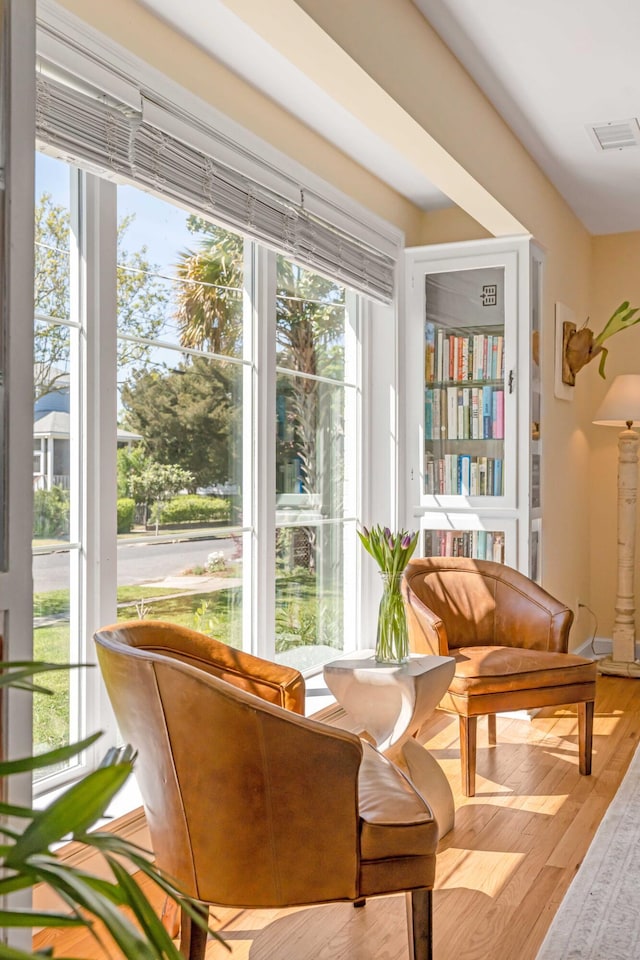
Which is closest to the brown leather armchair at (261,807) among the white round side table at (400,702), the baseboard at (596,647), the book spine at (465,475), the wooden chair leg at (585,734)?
the white round side table at (400,702)

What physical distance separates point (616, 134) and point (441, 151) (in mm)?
1157

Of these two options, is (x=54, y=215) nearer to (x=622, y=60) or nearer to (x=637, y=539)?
(x=622, y=60)

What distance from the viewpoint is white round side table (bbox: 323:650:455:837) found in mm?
2689

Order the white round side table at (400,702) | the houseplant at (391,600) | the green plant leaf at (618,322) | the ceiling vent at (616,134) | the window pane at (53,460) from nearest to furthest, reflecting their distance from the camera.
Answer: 1. the window pane at (53,460)
2. the white round side table at (400,702)
3. the houseplant at (391,600)
4. the ceiling vent at (616,134)
5. the green plant leaf at (618,322)

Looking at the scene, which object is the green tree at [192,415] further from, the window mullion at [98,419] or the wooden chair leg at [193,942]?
the wooden chair leg at [193,942]

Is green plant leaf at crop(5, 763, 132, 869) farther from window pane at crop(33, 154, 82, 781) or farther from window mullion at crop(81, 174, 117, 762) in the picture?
window mullion at crop(81, 174, 117, 762)

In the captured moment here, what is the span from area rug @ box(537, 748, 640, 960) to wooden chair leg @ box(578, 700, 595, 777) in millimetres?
401

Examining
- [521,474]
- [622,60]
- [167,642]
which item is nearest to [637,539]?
[521,474]

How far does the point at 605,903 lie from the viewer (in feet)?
7.94

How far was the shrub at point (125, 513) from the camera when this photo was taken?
2734 millimetres

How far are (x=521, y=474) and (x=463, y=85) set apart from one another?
5.93 feet

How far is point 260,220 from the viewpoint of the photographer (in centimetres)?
317

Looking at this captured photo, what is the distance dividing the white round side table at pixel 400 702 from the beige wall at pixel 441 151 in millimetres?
1767

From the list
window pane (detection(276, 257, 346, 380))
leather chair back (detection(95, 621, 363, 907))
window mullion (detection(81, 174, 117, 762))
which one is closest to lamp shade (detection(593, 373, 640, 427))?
window pane (detection(276, 257, 346, 380))
